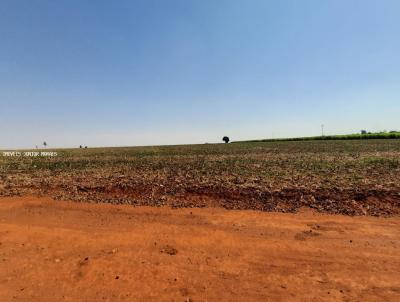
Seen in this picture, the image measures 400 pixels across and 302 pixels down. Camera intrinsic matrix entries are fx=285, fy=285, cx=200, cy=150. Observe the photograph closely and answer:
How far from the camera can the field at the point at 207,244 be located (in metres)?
4.90

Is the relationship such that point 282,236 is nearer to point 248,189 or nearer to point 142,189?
point 248,189

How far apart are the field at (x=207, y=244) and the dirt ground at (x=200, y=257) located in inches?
1.0

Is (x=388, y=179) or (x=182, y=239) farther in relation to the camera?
(x=388, y=179)

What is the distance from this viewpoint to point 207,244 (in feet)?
22.5

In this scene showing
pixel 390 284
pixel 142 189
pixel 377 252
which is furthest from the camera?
pixel 142 189

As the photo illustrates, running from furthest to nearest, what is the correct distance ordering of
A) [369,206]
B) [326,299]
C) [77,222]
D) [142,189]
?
1. [142,189]
2. [369,206]
3. [77,222]
4. [326,299]

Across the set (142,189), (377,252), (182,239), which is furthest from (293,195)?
(142,189)

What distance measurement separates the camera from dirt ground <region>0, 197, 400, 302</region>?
4816mm

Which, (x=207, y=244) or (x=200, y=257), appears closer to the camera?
A: (x=200, y=257)

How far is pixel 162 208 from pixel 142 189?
3.10m

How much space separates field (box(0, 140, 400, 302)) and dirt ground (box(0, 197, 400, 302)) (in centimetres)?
2

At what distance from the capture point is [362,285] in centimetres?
489

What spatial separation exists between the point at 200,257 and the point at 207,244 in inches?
29.4

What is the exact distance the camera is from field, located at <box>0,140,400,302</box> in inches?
193
